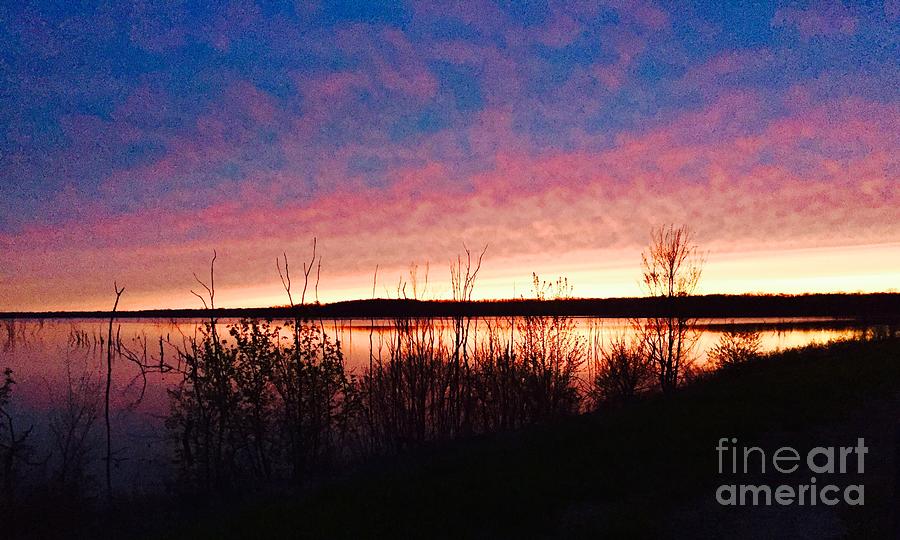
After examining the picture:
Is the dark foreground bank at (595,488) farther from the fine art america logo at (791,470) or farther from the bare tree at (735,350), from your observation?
the bare tree at (735,350)

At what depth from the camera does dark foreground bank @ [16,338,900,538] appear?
684 cm

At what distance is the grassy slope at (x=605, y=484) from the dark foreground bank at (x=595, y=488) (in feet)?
0.08

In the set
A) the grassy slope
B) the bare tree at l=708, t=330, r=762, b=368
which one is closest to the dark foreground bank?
the grassy slope

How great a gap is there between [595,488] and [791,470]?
2531 millimetres

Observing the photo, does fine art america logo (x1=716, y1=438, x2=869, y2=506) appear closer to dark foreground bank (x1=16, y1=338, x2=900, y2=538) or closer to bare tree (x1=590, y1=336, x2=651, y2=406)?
dark foreground bank (x1=16, y1=338, x2=900, y2=538)

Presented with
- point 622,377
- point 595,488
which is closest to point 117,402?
point 622,377

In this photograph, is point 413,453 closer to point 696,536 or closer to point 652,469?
point 652,469

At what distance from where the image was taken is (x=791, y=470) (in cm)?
825

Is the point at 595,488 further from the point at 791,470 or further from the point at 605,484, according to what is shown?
the point at 791,470

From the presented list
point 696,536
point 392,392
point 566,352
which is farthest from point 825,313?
point 696,536

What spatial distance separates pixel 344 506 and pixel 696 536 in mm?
4335

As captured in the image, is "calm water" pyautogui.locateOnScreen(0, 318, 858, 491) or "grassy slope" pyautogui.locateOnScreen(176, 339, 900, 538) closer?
"grassy slope" pyautogui.locateOnScreen(176, 339, 900, 538)

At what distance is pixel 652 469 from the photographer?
8688 mm

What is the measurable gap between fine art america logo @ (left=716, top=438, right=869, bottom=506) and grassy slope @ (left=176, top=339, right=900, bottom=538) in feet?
0.54
